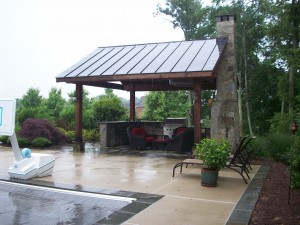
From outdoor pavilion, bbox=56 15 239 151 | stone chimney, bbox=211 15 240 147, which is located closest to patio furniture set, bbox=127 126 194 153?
outdoor pavilion, bbox=56 15 239 151

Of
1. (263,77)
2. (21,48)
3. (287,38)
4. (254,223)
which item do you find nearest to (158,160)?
(254,223)

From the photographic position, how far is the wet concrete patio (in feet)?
13.5

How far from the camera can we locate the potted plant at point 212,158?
5.62 metres

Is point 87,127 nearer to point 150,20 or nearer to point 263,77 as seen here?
point 263,77

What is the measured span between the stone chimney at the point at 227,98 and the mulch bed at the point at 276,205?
263cm

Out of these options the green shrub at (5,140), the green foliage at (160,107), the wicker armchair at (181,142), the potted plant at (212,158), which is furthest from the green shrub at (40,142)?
the green foliage at (160,107)

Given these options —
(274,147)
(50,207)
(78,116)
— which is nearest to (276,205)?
(50,207)

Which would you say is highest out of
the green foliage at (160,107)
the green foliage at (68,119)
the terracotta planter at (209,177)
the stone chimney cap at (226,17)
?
the stone chimney cap at (226,17)

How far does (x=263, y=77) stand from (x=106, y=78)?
1665cm

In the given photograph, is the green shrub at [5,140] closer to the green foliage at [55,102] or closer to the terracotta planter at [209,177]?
the green foliage at [55,102]

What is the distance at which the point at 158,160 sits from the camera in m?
9.27

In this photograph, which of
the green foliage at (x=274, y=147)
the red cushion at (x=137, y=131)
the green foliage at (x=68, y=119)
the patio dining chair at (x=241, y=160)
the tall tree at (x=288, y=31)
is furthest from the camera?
the green foliage at (x=68, y=119)

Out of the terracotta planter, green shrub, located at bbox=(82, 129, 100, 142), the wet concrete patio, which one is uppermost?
green shrub, located at bbox=(82, 129, 100, 142)

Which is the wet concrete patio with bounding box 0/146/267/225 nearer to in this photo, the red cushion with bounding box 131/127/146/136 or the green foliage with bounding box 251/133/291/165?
the green foliage with bounding box 251/133/291/165
